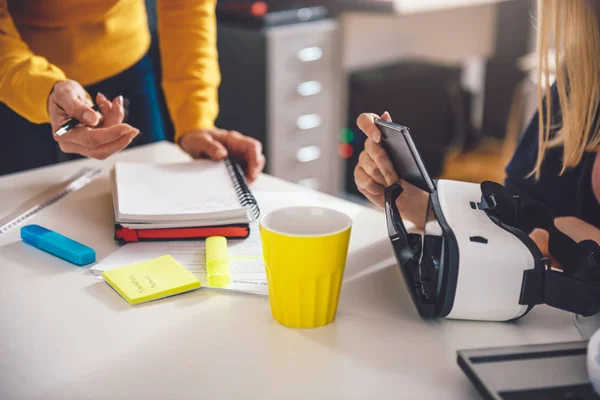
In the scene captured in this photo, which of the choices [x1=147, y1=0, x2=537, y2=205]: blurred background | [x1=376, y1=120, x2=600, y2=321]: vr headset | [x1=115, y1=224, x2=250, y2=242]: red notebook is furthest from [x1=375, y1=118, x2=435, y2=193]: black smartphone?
[x1=147, y1=0, x2=537, y2=205]: blurred background

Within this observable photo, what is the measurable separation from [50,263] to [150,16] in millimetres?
1583

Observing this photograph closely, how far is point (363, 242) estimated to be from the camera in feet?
2.98

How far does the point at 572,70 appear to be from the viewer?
991 mm

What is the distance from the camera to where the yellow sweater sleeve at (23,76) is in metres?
1.04

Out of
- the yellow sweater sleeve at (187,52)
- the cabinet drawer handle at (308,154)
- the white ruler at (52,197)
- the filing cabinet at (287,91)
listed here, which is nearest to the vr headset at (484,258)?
the white ruler at (52,197)

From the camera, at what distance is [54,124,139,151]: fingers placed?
95cm

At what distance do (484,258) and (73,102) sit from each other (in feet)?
2.05

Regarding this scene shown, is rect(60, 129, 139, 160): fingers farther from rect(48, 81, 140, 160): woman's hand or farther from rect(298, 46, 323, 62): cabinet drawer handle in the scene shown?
rect(298, 46, 323, 62): cabinet drawer handle

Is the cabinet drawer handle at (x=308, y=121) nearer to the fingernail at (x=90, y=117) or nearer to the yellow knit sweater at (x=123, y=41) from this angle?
the yellow knit sweater at (x=123, y=41)

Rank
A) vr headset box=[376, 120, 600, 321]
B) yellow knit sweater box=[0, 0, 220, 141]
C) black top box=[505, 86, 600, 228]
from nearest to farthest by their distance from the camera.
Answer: vr headset box=[376, 120, 600, 321], black top box=[505, 86, 600, 228], yellow knit sweater box=[0, 0, 220, 141]

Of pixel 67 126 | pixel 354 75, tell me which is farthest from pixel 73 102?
pixel 354 75

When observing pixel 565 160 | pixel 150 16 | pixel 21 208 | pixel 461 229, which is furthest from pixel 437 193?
pixel 150 16

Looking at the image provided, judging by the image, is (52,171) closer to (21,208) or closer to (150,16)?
(21,208)

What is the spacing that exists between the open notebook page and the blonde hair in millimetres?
475
